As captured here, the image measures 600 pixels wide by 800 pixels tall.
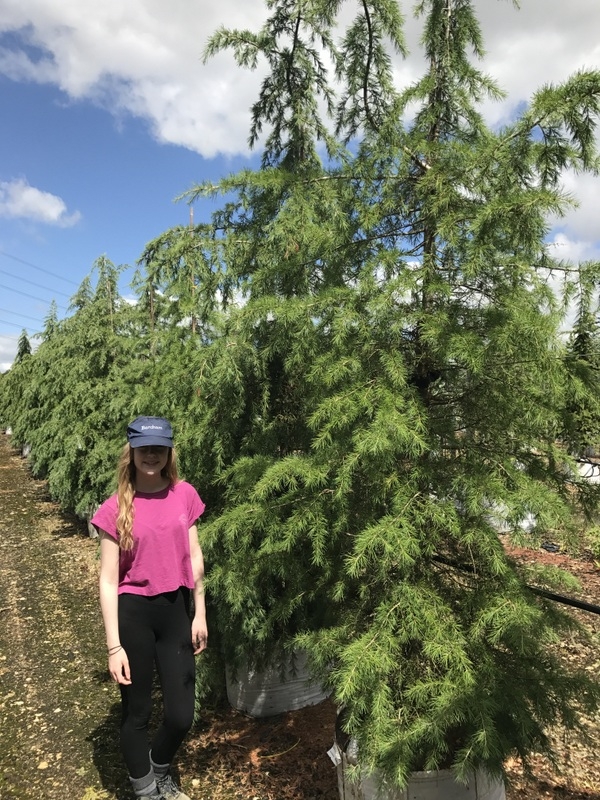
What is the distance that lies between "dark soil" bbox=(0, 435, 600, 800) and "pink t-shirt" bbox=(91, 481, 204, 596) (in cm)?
126

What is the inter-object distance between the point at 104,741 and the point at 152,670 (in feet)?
4.37

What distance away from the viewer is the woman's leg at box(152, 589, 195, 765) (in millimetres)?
2307

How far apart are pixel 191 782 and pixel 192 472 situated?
158 centimetres

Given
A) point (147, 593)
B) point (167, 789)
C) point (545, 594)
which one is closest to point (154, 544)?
point (147, 593)

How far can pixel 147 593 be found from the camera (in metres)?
2.28

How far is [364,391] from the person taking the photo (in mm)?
2025

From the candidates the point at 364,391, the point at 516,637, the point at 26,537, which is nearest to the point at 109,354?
the point at 26,537

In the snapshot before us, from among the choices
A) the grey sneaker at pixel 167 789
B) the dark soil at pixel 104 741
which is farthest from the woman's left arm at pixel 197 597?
the dark soil at pixel 104 741

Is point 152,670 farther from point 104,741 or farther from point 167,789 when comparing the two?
point 104,741

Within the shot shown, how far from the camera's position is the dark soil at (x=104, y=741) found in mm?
2764

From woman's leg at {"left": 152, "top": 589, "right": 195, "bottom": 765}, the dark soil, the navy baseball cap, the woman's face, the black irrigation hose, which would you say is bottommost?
the dark soil

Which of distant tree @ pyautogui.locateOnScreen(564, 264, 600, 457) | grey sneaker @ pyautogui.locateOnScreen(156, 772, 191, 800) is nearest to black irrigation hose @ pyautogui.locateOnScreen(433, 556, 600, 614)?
distant tree @ pyautogui.locateOnScreen(564, 264, 600, 457)

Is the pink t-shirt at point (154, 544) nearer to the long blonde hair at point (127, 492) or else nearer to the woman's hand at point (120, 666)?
the long blonde hair at point (127, 492)

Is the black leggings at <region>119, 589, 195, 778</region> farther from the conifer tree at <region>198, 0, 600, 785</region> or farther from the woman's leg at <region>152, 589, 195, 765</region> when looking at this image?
the conifer tree at <region>198, 0, 600, 785</region>
